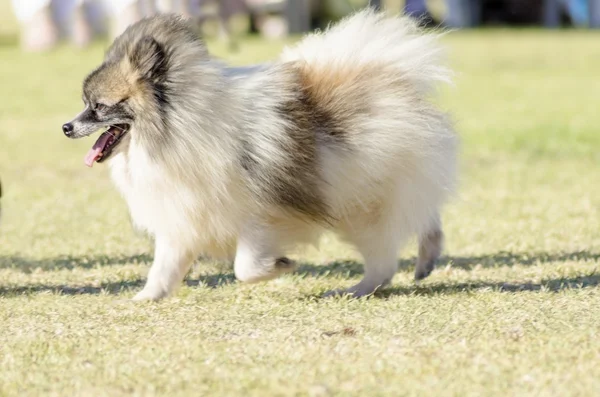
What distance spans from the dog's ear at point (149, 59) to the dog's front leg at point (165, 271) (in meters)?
0.84

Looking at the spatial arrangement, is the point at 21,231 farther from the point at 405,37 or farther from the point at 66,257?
the point at 405,37

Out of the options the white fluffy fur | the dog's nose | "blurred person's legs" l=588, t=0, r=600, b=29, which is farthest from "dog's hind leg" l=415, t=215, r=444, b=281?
"blurred person's legs" l=588, t=0, r=600, b=29

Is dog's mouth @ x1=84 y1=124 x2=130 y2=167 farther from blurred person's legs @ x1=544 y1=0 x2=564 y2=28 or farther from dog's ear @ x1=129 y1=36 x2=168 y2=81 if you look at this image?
blurred person's legs @ x1=544 y1=0 x2=564 y2=28

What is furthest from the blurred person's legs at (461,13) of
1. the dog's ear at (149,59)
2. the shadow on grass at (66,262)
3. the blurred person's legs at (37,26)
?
the dog's ear at (149,59)

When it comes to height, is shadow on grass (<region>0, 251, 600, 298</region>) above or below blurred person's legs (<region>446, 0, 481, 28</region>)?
above

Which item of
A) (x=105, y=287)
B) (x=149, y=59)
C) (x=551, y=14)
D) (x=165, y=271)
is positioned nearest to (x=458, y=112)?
(x=105, y=287)

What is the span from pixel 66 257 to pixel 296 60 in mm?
2237

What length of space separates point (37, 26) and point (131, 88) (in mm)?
18968

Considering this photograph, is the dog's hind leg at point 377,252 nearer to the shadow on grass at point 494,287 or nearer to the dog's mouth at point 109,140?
the shadow on grass at point 494,287

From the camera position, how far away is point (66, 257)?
6.69 meters

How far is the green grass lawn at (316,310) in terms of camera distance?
12.6ft

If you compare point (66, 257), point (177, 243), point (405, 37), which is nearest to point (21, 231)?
point (66, 257)

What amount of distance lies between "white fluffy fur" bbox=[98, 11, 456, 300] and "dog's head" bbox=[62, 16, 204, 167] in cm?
6

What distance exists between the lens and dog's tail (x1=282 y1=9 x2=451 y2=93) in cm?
519
